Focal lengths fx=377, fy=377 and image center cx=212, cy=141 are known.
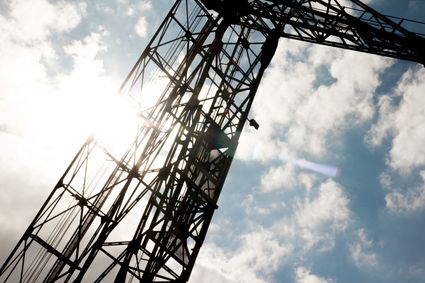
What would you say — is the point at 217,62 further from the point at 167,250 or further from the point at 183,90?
the point at 167,250

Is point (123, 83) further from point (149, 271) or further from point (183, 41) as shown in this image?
point (149, 271)

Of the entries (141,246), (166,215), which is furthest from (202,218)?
(141,246)

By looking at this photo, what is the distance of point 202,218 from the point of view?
34.9ft

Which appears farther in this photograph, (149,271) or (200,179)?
(200,179)

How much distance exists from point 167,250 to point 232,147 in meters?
3.84

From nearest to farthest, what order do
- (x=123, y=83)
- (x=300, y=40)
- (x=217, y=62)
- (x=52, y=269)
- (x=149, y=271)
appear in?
(x=149, y=271) → (x=52, y=269) → (x=123, y=83) → (x=217, y=62) → (x=300, y=40)

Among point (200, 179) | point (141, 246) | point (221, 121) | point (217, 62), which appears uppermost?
point (217, 62)

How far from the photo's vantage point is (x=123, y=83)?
39.2 feet

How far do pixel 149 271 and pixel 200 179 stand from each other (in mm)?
3031

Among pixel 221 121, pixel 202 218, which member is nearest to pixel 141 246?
pixel 202 218

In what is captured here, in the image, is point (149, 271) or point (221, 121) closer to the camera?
point (149, 271)

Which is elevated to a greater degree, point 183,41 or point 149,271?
point 183,41

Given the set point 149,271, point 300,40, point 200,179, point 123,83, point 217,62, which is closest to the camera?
point 149,271

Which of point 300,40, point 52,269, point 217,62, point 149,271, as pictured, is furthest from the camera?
point 300,40
